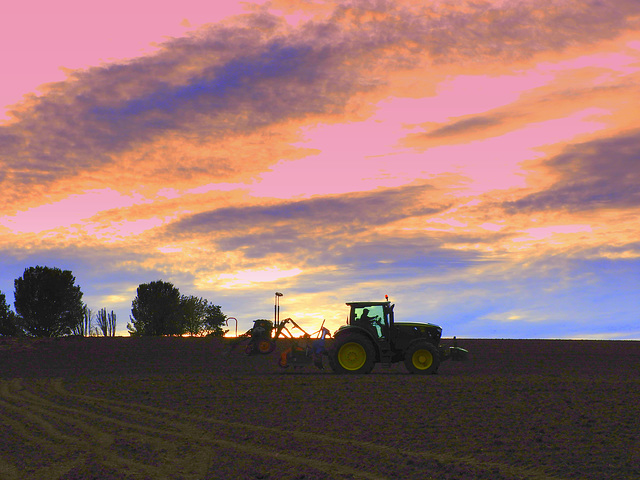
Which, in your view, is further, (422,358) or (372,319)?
(422,358)

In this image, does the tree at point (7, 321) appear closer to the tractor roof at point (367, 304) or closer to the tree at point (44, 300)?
the tree at point (44, 300)

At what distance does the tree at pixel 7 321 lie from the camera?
75188mm

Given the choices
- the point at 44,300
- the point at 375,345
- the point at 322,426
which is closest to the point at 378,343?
the point at 375,345

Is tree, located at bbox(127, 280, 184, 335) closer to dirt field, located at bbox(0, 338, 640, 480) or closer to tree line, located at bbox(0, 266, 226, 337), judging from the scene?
tree line, located at bbox(0, 266, 226, 337)

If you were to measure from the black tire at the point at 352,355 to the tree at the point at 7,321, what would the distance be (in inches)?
2448

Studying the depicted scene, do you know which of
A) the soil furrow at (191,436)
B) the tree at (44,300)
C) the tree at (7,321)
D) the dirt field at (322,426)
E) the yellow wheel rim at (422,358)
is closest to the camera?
the soil furrow at (191,436)

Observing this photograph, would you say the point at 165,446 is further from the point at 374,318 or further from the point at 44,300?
the point at 44,300

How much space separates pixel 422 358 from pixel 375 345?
1.80m

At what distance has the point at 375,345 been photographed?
925 inches

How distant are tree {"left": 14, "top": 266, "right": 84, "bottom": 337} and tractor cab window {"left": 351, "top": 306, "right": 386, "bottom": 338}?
5274cm

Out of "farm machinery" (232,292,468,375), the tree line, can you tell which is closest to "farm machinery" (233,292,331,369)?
"farm machinery" (232,292,468,375)

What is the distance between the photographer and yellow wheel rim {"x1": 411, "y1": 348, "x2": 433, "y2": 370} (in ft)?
77.3

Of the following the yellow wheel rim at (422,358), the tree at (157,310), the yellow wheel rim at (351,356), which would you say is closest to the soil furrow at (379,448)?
the yellow wheel rim at (351,356)

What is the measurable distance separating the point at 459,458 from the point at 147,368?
2240cm
